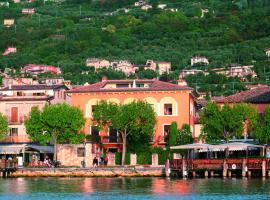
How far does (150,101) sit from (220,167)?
2312 cm

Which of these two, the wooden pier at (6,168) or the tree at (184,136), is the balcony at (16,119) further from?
the wooden pier at (6,168)

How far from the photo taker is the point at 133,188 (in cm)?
8206

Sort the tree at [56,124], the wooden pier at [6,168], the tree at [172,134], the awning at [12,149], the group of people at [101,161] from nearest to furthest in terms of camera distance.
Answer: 1. the wooden pier at [6,168]
2. the group of people at [101,161]
3. the awning at [12,149]
4. the tree at [56,124]
5. the tree at [172,134]

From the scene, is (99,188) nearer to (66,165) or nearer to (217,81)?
(66,165)

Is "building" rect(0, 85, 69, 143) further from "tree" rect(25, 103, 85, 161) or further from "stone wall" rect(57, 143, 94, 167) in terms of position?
"stone wall" rect(57, 143, 94, 167)

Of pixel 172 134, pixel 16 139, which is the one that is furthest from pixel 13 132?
pixel 172 134

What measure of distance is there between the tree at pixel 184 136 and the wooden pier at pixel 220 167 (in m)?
14.5

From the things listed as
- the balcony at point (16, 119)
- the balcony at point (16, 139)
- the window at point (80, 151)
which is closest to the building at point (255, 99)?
the window at point (80, 151)

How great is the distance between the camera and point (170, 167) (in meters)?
94.1

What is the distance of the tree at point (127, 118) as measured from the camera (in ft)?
344

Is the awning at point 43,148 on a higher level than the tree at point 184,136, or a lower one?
lower

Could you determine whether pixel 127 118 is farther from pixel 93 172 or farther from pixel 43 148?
pixel 93 172

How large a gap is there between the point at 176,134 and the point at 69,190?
3181 centimetres

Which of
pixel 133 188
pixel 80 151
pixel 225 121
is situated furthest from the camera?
pixel 225 121
